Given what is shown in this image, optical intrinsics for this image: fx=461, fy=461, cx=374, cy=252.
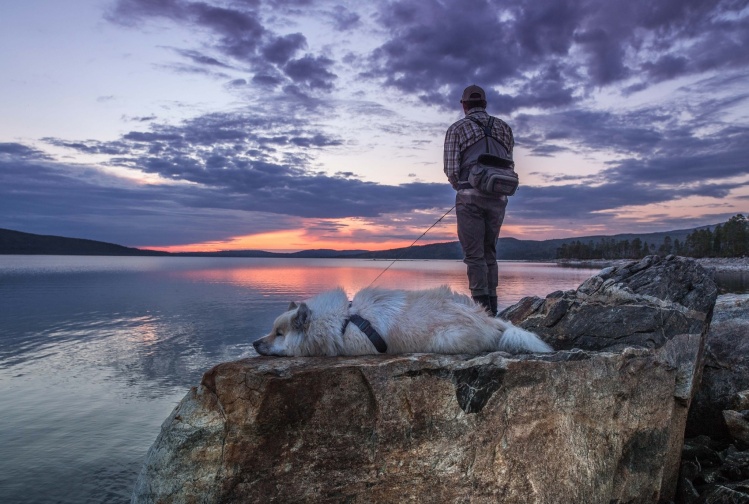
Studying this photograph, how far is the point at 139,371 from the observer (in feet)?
35.4

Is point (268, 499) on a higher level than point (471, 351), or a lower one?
lower

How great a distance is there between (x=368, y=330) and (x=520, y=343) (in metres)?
1.60

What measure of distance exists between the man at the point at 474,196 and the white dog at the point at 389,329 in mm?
2713

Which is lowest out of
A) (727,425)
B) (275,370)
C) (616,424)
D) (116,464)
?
(116,464)

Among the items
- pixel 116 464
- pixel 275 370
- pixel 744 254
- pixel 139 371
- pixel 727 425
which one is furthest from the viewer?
pixel 744 254

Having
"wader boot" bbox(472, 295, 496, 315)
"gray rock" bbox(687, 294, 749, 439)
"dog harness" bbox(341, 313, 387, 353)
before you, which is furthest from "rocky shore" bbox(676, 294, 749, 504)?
"dog harness" bbox(341, 313, 387, 353)

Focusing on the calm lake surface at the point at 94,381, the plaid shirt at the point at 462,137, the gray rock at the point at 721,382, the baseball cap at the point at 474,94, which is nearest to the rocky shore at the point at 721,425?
the gray rock at the point at 721,382

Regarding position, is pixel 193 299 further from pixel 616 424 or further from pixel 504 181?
pixel 616 424

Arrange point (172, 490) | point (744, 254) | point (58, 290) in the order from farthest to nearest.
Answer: point (744, 254)
point (58, 290)
point (172, 490)

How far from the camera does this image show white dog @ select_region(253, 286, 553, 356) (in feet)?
15.4

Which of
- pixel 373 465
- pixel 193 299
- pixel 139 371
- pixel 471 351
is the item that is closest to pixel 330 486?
pixel 373 465

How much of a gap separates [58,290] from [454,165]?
2998 cm

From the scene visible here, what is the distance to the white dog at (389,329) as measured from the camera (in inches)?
185

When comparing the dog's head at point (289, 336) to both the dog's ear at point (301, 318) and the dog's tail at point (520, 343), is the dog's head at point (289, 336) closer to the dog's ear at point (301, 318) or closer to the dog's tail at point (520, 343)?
the dog's ear at point (301, 318)
